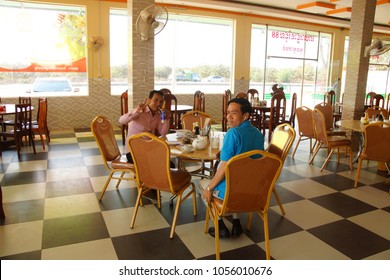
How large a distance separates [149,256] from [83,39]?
6666 millimetres

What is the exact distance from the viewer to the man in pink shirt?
3545 millimetres

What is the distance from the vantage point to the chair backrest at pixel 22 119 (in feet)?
16.7

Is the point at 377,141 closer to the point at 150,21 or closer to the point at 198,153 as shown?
the point at 198,153

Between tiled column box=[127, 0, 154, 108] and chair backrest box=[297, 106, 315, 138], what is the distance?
247 centimetres

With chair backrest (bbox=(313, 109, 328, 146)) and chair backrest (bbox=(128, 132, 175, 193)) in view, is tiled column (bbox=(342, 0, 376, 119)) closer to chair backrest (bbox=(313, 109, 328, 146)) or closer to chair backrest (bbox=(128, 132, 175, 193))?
chair backrest (bbox=(313, 109, 328, 146))

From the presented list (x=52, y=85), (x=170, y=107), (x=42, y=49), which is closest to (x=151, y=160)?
(x=170, y=107)

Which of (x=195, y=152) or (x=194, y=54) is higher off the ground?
(x=194, y=54)

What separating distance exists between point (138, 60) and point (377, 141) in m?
3.46

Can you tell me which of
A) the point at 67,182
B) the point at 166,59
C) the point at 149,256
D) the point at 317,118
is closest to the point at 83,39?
the point at 166,59

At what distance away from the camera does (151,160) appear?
103 inches

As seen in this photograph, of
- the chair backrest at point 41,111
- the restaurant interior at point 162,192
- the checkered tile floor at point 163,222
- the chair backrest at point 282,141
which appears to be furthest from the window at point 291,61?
the chair backrest at point 282,141

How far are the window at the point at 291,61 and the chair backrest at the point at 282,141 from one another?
7.20 m

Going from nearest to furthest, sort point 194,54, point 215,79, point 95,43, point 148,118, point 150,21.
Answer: point 148,118 < point 150,21 < point 95,43 < point 194,54 < point 215,79

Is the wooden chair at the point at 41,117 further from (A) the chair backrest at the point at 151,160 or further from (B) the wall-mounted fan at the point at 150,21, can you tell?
(A) the chair backrest at the point at 151,160
